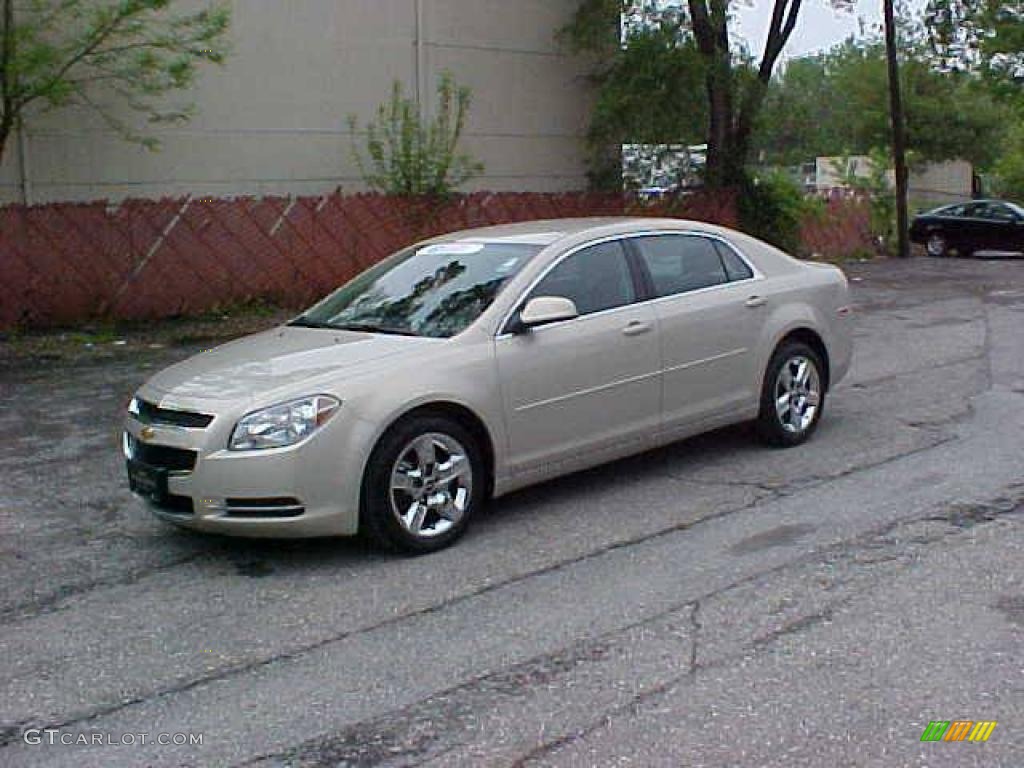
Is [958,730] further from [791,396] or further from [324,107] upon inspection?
[324,107]

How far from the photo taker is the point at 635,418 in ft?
24.1

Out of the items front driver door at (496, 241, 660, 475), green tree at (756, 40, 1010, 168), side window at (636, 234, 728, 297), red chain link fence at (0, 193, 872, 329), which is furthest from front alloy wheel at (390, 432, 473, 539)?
green tree at (756, 40, 1010, 168)

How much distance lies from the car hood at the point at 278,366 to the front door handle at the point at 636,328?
124 cm

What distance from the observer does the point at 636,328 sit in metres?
7.34

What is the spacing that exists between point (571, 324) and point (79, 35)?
33.6 feet

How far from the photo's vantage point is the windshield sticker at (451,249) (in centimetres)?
755

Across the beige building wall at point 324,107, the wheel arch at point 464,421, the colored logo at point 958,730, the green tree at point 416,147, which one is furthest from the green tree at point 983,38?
the colored logo at point 958,730

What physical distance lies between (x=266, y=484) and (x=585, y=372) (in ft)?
6.46

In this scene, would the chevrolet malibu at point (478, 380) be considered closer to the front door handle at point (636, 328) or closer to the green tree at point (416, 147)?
the front door handle at point (636, 328)

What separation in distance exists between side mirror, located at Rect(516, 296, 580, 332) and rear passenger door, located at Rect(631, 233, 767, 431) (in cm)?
88

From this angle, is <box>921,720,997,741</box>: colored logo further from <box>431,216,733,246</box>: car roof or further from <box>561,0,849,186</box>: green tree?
<box>561,0,849,186</box>: green tree

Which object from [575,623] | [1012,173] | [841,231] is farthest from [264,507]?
[1012,173]

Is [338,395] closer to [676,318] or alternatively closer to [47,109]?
[676,318]

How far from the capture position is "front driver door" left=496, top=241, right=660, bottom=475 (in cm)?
676
